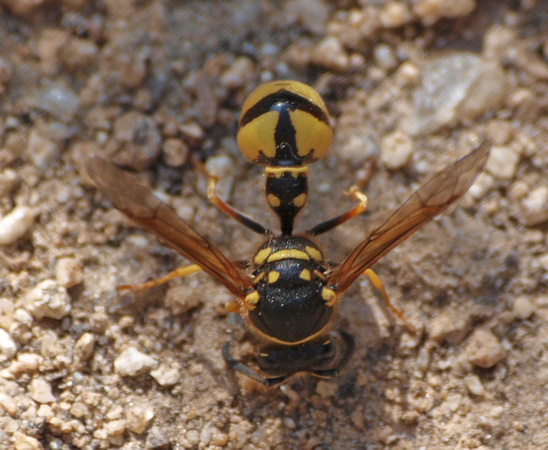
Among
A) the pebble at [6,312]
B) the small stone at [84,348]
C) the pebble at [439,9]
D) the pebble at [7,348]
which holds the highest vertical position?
the pebble at [439,9]

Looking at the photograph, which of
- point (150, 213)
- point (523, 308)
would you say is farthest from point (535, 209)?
point (150, 213)

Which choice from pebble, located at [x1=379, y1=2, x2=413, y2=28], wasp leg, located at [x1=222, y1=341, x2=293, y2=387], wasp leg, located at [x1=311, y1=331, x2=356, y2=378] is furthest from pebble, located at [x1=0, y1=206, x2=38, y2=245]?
pebble, located at [x1=379, y1=2, x2=413, y2=28]

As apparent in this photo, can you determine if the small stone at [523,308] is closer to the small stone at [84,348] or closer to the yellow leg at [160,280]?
the yellow leg at [160,280]

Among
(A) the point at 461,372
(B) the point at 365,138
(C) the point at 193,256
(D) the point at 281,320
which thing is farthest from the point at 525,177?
(C) the point at 193,256

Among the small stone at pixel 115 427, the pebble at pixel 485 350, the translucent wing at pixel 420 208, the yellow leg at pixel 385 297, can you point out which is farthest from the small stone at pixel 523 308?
the small stone at pixel 115 427

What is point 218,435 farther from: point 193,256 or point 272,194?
point 272,194

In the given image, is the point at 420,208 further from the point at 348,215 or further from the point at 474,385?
the point at 474,385
